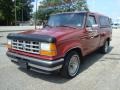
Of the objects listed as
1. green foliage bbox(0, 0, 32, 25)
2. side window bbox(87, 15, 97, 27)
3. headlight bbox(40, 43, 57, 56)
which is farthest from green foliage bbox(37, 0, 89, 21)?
headlight bbox(40, 43, 57, 56)

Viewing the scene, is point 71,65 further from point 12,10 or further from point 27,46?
point 12,10

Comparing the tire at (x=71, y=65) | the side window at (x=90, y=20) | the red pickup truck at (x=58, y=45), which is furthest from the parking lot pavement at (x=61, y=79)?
the side window at (x=90, y=20)

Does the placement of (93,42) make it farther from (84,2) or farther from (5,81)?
(84,2)

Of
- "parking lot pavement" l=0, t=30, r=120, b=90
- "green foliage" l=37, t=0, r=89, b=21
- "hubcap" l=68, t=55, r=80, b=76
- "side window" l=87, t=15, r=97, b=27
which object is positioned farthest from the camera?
"green foliage" l=37, t=0, r=89, b=21

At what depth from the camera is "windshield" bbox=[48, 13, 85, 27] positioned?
19.7 feet

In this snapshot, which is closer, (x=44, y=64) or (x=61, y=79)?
(x=44, y=64)

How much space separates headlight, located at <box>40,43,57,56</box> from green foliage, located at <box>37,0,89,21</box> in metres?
54.1

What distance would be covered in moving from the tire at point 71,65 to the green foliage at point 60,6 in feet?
174

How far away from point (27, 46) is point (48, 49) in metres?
0.72

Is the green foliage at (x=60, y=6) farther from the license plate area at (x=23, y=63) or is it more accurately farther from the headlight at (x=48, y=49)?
the headlight at (x=48, y=49)

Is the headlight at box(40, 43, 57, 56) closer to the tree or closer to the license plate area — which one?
the license plate area

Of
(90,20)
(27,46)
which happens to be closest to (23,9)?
(90,20)

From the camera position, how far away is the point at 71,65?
547 centimetres

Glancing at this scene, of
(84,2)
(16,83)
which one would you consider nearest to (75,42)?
(16,83)
